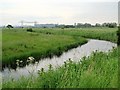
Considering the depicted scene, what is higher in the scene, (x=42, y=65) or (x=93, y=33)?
(x=93, y=33)

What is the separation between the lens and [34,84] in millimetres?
8047

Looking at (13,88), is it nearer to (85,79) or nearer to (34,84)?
(34,84)

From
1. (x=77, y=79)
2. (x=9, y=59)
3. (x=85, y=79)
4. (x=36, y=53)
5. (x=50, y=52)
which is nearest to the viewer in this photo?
(x=85, y=79)

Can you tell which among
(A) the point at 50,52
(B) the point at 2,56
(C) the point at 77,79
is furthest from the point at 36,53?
(C) the point at 77,79

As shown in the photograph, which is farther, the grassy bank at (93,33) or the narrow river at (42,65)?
the grassy bank at (93,33)

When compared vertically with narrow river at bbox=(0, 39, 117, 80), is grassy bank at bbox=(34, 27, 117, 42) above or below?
above

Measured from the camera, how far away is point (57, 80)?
8.36 meters

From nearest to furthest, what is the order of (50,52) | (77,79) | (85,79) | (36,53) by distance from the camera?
(85,79) < (77,79) < (36,53) < (50,52)

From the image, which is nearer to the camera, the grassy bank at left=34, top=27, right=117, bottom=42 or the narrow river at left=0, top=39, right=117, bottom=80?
the narrow river at left=0, top=39, right=117, bottom=80

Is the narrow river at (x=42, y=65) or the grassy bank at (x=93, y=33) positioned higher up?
the grassy bank at (x=93, y=33)

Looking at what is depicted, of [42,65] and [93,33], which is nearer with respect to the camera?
[42,65]

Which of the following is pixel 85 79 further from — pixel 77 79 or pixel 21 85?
pixel 21 85

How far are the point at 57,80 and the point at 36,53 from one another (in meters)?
21.2

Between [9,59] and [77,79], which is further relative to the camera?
[9,59]
